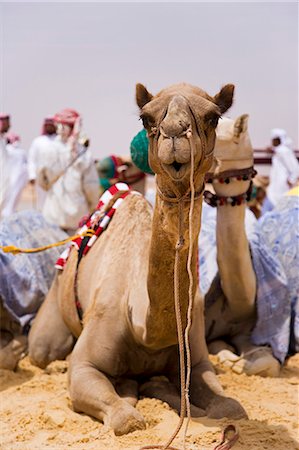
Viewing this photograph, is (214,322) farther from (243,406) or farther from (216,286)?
(243,406)

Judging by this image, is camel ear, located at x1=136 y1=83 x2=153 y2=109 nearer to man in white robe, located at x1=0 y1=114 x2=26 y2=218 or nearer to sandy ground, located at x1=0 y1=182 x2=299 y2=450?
sandy ground, located at x1=0 y1=182 x2=299 y2=450

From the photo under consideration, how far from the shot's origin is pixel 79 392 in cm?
344

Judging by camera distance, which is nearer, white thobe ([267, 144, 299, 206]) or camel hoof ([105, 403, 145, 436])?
camel hoof ([105, 403, 145, 436])

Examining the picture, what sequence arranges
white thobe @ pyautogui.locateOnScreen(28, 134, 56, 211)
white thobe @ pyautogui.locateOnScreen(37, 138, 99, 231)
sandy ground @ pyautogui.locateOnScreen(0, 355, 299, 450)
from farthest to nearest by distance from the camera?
white thobe @ pyautogui.locateOnScreen(28, 134, 56, 211), white thobe @ pyautogui.locateOnScreen(37, 138, 99, 231), sandy ground @ pyautogui.locateOnScreen(0, 355, 299, 450)

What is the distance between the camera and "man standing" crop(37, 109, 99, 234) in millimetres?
8070

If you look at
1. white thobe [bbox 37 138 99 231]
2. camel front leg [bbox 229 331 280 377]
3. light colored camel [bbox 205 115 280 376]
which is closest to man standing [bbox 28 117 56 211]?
white thobe [bbox 37 138 99 231]

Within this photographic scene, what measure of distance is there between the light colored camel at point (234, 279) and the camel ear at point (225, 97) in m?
1.08

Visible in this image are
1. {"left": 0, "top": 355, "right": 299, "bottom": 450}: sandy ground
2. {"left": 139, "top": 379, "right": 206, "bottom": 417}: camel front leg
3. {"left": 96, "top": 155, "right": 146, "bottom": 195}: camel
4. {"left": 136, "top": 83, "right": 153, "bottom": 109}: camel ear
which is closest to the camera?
{"left": 136, "top": 83, "right": 153, "bottom": 109}: camel ear

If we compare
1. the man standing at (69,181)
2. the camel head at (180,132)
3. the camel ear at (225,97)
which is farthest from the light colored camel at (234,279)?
the man standing at (69,181)

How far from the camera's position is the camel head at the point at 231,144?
4.08 m

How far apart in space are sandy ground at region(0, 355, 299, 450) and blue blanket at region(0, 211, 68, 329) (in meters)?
0.71

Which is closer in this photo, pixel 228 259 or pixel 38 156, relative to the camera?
pixel 228 259

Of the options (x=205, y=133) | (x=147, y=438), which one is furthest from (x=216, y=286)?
(x=205, y=133)

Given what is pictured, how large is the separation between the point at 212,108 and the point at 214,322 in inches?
85.2
